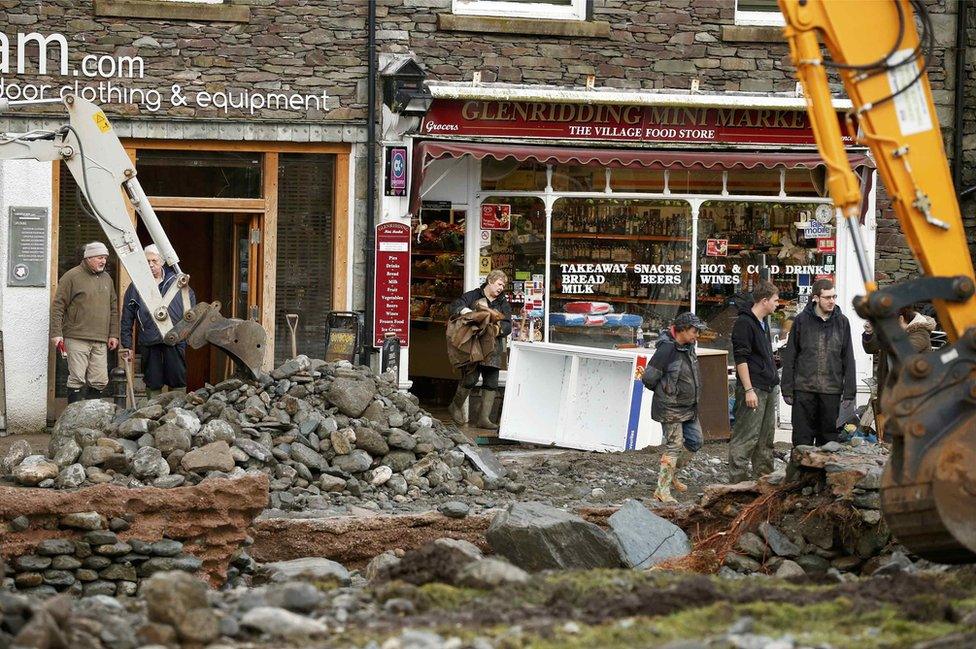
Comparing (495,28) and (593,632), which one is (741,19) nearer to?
(495,28)

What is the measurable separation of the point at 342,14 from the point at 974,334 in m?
10.7

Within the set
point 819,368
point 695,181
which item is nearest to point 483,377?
point 695,181

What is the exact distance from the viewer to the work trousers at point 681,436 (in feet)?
43.7

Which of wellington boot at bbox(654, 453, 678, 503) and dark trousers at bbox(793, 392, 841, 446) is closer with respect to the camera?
wellington boot at bbox(654, 453, 678, 503)

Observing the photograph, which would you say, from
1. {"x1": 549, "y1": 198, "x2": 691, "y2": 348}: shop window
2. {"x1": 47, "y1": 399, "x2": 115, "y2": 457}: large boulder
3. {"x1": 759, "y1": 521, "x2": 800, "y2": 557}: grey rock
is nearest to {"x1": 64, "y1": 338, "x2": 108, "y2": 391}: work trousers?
{"x1": 47, "y1": 399, "x2": 115, "y2": 457}: large boulder

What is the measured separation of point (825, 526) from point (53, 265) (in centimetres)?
976

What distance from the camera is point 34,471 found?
11.4 metres

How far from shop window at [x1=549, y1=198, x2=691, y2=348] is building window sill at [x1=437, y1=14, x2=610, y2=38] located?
194 cm

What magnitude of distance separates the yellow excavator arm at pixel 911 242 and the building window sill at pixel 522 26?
900 cm

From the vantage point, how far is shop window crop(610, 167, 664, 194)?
18.5 meters

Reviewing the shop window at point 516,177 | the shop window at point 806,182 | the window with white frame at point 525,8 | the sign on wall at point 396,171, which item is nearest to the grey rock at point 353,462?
the sign on wall at point 396,171

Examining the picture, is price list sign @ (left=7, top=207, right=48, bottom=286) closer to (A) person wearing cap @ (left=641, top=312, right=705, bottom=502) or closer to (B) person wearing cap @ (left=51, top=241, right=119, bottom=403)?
(B) person wearing cap @ (left=51, top=241, right=119, bottom=403)

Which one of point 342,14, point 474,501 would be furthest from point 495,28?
point 474,501

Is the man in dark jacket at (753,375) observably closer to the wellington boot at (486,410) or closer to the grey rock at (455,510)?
the grey rock at (455,510)
